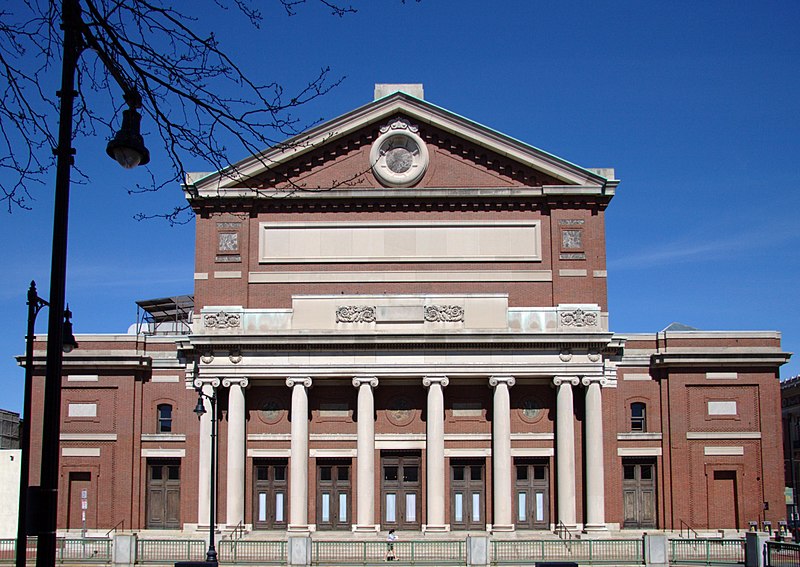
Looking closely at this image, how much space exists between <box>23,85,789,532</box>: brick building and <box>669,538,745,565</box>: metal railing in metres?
8.05

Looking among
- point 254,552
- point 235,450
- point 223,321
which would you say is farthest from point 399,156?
point 254,552

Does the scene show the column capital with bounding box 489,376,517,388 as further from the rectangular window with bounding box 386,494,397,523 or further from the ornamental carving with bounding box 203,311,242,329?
the ornamental carving with bounding box 203,311,242,329

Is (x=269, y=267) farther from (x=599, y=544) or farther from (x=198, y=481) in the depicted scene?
(x=599, y=544)

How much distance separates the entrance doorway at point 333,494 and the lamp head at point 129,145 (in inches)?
1339

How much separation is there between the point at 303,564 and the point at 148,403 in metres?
16.6

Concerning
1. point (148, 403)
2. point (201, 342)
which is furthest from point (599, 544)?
point (148, 403)

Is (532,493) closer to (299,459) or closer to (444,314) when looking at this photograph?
(444,314)

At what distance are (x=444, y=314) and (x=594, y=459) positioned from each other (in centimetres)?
Result: 908

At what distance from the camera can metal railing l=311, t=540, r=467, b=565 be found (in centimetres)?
3338

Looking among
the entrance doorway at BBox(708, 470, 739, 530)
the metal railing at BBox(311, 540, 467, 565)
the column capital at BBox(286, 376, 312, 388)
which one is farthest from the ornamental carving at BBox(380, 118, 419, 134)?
the entrance doorway at BBox(708, 470, 739, 530)

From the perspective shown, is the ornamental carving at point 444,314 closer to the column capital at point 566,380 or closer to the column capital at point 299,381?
the column capital at point 566,380

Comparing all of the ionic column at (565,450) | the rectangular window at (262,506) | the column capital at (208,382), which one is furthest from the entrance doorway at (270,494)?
the ionic column at (565,450)

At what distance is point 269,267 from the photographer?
149 ft

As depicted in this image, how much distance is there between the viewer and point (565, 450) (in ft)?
141
